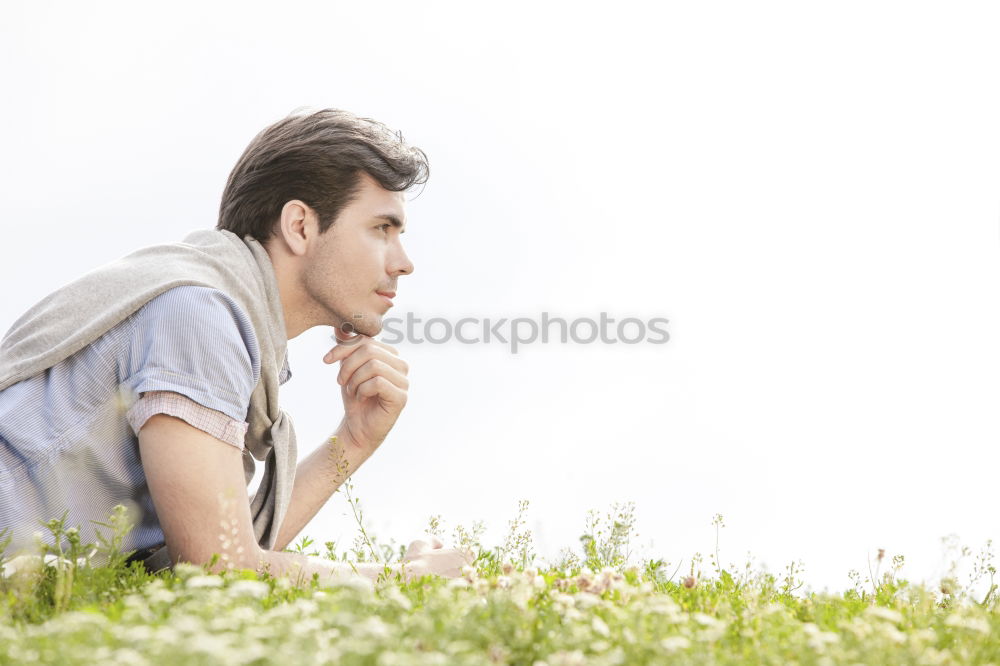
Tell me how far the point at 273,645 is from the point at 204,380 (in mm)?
1837

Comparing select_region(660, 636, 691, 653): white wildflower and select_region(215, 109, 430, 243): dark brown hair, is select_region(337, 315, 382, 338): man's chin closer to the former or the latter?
select_region(215, 109, 430, 243): dark brown hair

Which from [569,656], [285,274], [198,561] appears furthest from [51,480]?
[569,656]

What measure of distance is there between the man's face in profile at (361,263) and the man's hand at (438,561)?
1.33 metres

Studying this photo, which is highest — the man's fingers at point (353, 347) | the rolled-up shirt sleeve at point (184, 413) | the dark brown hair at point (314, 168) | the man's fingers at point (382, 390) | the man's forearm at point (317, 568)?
the dark brown hair at point (314, 168)

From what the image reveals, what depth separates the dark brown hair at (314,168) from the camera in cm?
508

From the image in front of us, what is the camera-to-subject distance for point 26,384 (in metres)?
4.16

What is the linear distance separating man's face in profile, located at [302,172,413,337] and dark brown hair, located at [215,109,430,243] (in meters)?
0.06

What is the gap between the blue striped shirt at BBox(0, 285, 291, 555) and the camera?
151 inches

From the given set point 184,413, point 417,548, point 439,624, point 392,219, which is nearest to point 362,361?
point 392,219

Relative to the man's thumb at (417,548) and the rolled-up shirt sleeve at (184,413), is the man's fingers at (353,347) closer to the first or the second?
the man's thumb at (417,548)

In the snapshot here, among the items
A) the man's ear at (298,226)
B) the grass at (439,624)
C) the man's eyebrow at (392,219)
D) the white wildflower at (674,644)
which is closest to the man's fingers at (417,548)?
the grass at (439,624)

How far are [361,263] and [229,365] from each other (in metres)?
1.29

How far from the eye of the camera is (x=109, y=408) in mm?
3998

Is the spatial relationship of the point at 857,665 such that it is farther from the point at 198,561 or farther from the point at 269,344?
the point at 269,344
